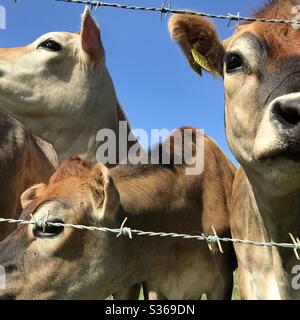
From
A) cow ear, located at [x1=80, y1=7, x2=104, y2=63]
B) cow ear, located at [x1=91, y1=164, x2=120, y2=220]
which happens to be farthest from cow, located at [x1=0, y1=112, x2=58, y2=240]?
cow ear, located at [x1=91, y1=164, x2=120, y2=220]

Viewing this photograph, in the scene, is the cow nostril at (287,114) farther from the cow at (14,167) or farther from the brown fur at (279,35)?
the cow at (14,167)

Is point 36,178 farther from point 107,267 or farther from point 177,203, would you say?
point 107,267

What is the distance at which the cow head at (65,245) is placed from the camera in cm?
455

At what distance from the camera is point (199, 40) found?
16.9 ft

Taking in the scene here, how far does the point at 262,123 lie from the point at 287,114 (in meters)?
0.29

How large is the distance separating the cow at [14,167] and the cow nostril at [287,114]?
4.41 metres

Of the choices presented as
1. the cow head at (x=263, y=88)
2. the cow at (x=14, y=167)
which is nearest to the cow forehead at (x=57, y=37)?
the cow at (x=14, y=167)

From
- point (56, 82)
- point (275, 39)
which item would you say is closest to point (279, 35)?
point (275, 39)

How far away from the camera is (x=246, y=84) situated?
14.2 feet

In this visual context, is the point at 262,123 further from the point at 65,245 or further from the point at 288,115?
the point at 65,245

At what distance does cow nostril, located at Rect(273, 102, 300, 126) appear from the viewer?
144 inches

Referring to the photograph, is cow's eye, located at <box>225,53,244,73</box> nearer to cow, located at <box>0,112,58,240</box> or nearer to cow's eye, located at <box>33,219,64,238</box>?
cow's eye, located at <box>33,219,64,238</box>
